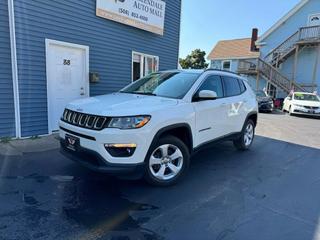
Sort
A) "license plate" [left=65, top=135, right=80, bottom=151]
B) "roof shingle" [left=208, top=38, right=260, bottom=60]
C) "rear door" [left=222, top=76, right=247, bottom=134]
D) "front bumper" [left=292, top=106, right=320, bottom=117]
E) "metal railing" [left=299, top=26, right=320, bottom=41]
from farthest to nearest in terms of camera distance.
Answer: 1. "roof shingle" [left=208, top=38, right=260, bottom=60]
2. "metal railing" [left=299, top=26, right=320, bottom=41]
3. "front bumper" [left=292, top=106, right=320, bottom=117]
4. "rear door" [left=222, top=76, right=247, bottom=134]
5. "license plate" [left=65, top=135, right=80, bottom=151]

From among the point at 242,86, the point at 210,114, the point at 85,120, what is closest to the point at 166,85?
the point at 210,114

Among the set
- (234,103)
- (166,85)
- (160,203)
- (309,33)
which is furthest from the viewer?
(309,33)

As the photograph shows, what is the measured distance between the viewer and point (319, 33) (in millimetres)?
20250

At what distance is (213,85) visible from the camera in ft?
16.2

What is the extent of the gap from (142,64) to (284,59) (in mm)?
18578

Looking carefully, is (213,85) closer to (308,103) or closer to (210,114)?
(210,114)

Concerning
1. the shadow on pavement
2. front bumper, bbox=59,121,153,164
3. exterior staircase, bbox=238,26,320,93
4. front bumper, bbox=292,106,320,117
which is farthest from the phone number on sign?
exterior staircase, bbox=238,26,320,93

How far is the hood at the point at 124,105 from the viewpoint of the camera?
3438 mm

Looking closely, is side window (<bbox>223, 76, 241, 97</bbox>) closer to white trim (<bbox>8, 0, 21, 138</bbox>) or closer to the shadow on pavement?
the shadow on pavement

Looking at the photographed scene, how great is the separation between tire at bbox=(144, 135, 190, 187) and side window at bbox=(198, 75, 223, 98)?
3.74 ft

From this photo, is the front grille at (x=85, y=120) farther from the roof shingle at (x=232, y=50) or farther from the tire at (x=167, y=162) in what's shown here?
the roof shingle at (x=232, y=50)

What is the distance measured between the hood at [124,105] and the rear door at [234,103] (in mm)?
1724

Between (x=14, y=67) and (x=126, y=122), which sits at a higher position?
(x=14, y=67)

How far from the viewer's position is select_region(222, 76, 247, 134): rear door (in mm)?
5310
